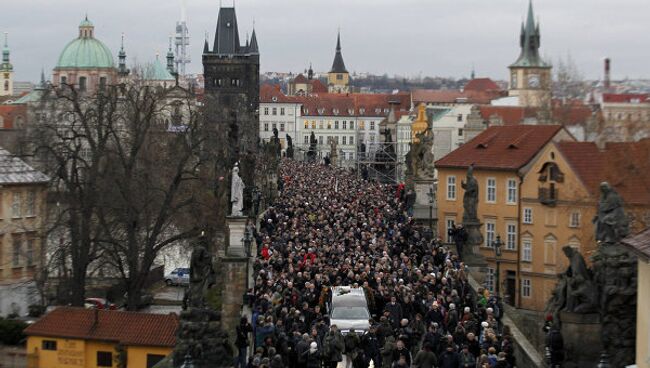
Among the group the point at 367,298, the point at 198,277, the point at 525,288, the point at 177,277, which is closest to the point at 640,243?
the point at 367,298

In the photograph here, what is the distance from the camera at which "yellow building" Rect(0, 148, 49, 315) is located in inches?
1740

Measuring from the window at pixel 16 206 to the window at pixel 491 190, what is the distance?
18477mm

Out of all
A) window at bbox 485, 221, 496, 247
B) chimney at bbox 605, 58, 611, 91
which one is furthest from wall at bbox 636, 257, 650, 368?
chimney at bbox 605, 58, 611, 91

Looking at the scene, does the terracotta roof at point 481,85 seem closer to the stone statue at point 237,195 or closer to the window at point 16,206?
the window at point 16,206

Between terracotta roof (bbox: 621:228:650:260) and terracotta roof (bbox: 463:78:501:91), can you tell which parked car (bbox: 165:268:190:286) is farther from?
terracotta roof (bbox: 463:78:501:91)

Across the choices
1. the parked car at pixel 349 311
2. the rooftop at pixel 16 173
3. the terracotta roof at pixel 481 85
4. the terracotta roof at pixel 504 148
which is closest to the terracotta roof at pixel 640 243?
the parked car at pixel 349 311

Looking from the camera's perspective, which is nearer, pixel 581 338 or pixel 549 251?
pixel 581 338

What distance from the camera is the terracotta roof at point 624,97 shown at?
278ft

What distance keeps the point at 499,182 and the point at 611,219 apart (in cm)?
2775

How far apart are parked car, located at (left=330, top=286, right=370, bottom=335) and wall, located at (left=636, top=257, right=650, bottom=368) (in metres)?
4.56

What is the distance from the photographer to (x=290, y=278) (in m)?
25.0

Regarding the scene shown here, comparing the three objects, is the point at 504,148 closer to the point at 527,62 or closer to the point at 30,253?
the point at 30,253

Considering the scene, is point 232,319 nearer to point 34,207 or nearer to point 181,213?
point 181,213

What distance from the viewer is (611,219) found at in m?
20.3
